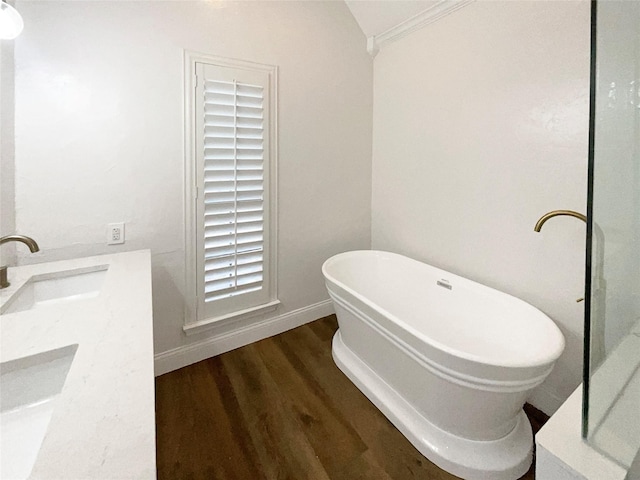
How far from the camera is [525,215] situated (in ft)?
5.59

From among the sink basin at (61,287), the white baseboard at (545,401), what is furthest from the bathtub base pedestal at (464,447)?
the sink basin at (61,287)

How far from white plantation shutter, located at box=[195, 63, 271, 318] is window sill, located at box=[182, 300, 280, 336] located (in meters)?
0.04

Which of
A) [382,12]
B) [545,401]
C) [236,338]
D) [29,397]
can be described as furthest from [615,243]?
[382,12]

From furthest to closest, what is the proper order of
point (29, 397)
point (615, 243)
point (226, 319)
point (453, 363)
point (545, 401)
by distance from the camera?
point (226, 319) < point (545, 401) < point (453, 363) < point (615, 243) < point (29, 397)

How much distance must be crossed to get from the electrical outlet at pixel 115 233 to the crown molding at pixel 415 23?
2.36 m

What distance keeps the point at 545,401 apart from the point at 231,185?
7.52 ft

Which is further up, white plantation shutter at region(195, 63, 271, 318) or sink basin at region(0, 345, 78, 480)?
white plantation shutter at region(195, 63, 271, 318)

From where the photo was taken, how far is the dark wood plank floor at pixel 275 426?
135 centimetres

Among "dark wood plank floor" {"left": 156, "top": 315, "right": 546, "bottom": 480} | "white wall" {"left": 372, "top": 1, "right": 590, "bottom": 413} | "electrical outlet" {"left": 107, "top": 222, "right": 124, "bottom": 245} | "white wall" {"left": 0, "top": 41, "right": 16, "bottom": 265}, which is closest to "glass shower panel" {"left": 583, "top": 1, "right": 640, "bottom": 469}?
"white wall" {"left": 372, "top": 1, "right": 590, "bottom": 413}

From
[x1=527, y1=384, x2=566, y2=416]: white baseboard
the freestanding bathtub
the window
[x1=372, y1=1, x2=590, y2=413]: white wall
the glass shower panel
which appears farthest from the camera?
the window

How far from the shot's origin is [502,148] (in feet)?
5.83

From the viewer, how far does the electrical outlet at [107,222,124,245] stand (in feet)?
5.70

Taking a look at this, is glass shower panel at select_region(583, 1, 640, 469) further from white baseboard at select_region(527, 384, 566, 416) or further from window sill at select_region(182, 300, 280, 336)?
window sill at select_region(182, 300, 280, 336)

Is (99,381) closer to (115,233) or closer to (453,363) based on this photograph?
(453,363)
